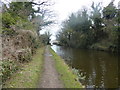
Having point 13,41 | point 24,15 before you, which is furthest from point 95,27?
point 13,41

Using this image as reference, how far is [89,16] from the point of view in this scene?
38.1 meters

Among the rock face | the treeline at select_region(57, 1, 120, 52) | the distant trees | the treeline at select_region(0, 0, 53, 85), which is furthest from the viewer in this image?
the treeline at select_region(57, 1, 120, 52)

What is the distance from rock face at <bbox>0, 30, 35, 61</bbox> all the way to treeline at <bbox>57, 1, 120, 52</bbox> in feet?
64.2

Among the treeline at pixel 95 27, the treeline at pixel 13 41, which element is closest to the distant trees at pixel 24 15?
the treeline at pixel 13 41

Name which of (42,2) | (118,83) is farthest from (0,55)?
(42,2)

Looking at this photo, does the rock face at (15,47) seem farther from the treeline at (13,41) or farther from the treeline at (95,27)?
the treeline at (95,27)

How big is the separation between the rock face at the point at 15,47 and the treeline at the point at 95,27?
19558 millimetres

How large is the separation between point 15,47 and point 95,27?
30304 mm

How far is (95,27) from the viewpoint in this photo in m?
37.7

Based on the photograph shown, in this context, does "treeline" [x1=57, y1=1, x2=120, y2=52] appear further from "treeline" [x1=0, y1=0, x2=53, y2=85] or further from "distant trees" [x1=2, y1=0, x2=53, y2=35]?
"treeline" [x1=0, y1=0, x2=53, y2=85]

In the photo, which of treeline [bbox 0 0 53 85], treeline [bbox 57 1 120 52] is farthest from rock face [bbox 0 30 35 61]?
treeline [bbox 57 1 120 52]

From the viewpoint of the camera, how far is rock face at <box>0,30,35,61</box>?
8136 mm

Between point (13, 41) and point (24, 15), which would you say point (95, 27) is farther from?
point (13, 41)

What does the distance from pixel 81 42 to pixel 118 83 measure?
34356 mm
